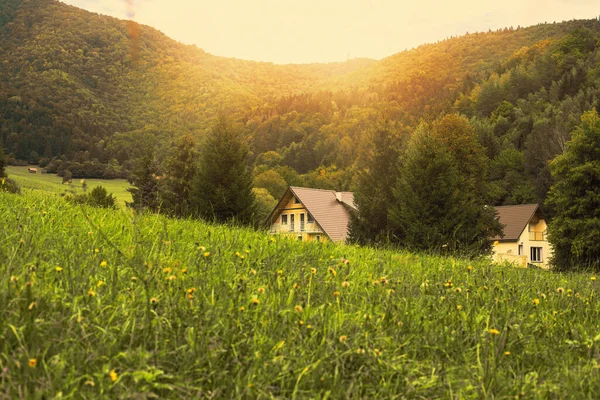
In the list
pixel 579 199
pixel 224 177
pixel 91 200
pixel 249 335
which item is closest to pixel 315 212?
pixel 224 177

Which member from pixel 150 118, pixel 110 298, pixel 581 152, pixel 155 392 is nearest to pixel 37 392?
pixel 155 392

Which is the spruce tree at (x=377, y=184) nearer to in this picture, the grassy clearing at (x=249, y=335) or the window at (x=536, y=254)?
the window at (x=536, y=254)

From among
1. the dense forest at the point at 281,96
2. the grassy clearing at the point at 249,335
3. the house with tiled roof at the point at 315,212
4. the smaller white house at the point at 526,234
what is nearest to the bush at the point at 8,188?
the grassy clearing at the point at 249,335

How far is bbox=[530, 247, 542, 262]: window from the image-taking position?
178ft

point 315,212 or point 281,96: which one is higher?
point 281,96

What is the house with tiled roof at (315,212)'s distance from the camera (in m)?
45.8

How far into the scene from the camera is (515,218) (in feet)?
177

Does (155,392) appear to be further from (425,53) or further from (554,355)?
(425,53)

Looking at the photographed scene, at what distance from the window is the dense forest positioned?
9.06 meters

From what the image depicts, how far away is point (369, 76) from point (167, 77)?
6577 cm

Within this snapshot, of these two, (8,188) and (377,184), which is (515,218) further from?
(8,188)

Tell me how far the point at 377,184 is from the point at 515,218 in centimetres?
2621

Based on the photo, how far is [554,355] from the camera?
421 centimetres

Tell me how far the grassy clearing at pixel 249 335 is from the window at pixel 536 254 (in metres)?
53.1
